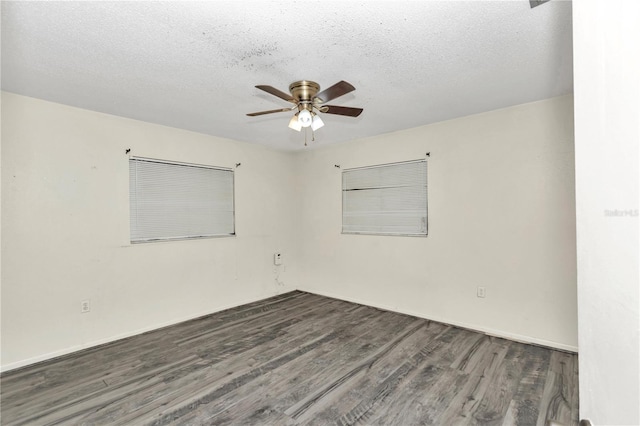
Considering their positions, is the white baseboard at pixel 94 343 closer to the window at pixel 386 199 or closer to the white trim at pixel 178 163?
the white trim at pixel 178 163

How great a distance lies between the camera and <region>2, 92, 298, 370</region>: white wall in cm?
265

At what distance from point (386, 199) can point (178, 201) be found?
273 cm

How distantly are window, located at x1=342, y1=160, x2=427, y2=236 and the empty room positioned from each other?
1.2 inches

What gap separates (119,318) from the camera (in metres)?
3.24

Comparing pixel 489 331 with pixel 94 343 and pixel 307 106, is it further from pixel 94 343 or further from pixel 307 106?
pixel 94 343

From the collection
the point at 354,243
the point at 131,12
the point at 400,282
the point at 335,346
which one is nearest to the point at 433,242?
the point at 400,282

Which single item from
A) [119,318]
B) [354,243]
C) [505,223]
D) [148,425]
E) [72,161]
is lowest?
[148,425]

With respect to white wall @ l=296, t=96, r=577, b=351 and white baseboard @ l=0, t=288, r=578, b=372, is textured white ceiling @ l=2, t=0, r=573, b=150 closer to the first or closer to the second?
white wall @ l=296, t=96, r=577, b=351

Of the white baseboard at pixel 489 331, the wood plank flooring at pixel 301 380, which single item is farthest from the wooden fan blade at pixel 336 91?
the white baseboard at pixel 489 331

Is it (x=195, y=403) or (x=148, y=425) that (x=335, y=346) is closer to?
(x=195, y=403)

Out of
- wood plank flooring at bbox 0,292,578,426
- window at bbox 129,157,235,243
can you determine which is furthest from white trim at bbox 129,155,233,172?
wood plank flooring at bbox 0,292,578,426

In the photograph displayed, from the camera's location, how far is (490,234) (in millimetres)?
3240

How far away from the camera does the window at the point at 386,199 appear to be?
3801 mm

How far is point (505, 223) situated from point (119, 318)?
426cm
